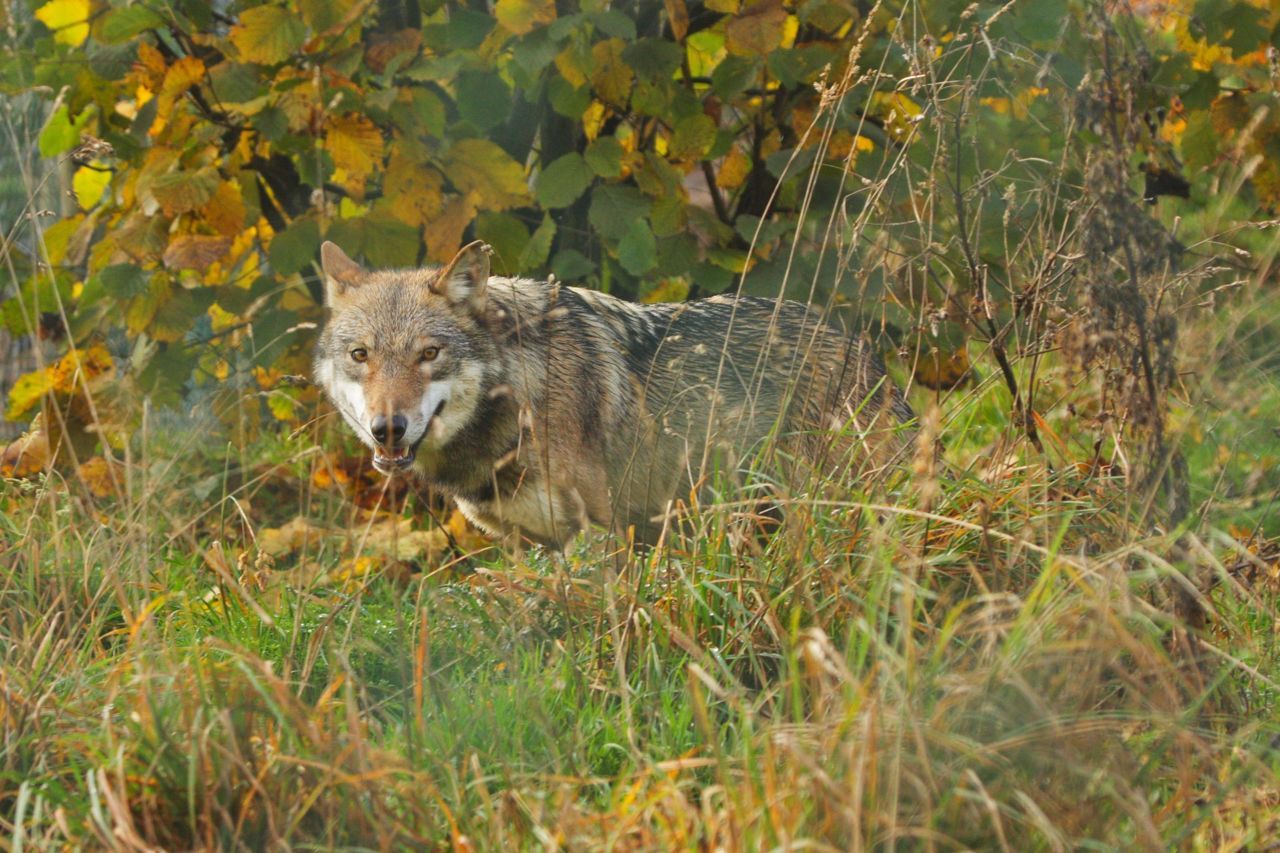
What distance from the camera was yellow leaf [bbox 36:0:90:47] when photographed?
5305 millimetres

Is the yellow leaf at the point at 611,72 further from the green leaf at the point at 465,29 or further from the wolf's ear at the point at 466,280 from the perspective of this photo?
the wolf's ear at the point at 466,280

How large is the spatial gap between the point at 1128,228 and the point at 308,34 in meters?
3.26

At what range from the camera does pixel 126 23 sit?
5074mm

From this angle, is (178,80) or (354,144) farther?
(178,80)

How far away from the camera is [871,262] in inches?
160

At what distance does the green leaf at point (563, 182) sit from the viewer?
5.20 meters

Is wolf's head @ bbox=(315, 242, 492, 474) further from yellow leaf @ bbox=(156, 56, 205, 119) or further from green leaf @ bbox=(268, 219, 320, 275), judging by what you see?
yellow leaf @ bbox=(156, 56, 205, 119)

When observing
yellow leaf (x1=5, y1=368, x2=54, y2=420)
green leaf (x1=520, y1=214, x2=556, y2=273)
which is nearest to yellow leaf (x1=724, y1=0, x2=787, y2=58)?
green leaf (x1=520, y1=214, x2=556, y2=273)

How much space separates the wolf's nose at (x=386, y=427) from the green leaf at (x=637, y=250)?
121 centimetres

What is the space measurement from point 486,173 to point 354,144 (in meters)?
0.49

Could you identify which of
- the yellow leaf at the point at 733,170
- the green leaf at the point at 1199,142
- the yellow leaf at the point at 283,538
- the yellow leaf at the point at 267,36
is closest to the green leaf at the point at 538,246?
the yellow leaf at the point at 733,170

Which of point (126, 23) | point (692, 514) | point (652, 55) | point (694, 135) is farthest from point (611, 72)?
point (692, 514)

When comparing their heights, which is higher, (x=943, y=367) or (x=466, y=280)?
(x=466, y=280)

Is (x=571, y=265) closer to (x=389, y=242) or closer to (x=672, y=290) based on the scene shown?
(x=389, y=242)
